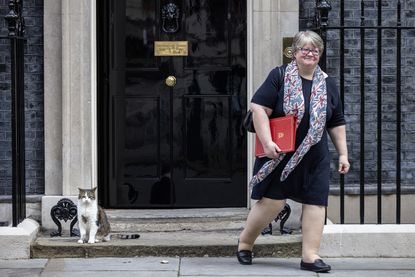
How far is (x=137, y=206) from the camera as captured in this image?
28.5 ft

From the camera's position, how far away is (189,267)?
23.6 ft

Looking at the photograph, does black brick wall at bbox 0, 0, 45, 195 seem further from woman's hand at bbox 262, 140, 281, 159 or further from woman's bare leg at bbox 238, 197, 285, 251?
woman's hand at bbox 262, 140, 281, 159

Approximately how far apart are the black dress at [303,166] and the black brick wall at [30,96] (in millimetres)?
2179

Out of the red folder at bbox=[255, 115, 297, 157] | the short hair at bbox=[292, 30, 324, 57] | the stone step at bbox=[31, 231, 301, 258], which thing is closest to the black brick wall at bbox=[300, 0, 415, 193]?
the stone step at bbox=[31, 231, 301, 258]

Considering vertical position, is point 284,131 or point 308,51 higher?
point 308,51

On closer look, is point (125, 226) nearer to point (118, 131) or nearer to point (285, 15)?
point (118, 131)

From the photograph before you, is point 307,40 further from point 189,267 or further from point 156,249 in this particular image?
point 156,249

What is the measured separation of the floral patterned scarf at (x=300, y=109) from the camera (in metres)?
6.73

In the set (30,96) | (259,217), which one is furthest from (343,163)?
(30,96)

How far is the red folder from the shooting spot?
663 centimetres

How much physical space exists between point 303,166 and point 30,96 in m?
2.56

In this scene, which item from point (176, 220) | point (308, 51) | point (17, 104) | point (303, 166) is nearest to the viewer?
point (308, 51)

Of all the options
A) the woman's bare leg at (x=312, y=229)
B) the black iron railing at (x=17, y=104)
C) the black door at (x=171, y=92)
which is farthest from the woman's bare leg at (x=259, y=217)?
the black iron railing at (x=17, y=104)

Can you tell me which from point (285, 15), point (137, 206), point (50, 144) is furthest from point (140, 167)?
point (285, 15)
